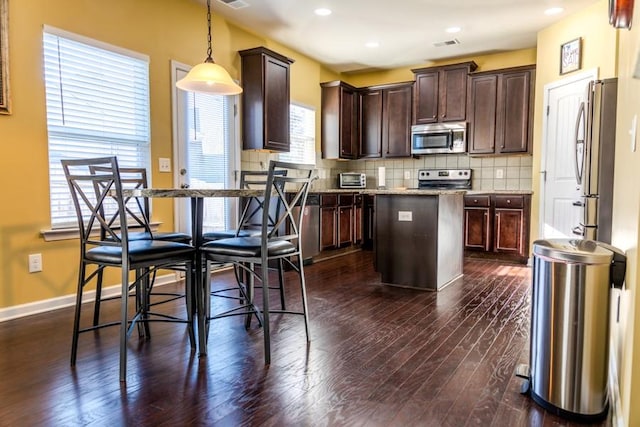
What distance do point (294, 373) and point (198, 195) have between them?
0.97m

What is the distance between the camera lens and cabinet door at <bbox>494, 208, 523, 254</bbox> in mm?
5008

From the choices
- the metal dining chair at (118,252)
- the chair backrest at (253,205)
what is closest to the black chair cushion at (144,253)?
the metal dining chair at (118,252)

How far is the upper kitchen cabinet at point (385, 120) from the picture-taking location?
6.07 meters

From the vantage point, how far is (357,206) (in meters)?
5.94

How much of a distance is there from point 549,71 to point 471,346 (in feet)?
12.3

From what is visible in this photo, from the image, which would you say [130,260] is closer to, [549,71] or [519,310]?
[519,310]

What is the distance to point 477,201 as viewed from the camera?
5250mm

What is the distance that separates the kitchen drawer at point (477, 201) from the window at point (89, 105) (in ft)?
12.5

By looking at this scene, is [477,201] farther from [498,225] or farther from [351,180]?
[351,180]

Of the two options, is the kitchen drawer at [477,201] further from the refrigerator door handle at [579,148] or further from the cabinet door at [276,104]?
the refrigerator door handle at [579,148]

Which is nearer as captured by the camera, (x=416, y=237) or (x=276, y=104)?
(x=416, y=237)

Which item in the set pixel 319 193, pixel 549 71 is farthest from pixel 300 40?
pixel 549 71

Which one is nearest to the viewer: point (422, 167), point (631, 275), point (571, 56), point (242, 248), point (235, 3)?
point (631, 275)

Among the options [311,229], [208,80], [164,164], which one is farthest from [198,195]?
[311,229]
